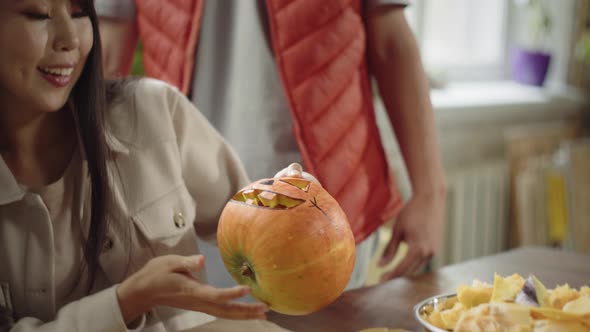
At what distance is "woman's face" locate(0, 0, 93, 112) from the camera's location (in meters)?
0.71

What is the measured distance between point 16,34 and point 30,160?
0.19 meters

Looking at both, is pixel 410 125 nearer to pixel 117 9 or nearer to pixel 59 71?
pixel 117 9

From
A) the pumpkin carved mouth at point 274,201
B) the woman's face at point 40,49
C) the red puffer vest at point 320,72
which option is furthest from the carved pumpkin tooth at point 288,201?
the red puffer vest at point 320,72

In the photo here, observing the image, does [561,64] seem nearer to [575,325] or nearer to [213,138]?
[213,138]

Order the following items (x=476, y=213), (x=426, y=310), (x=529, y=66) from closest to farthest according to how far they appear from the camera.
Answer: (x=426, y=310) < (x=476, y=213) < (x=529, y=66)

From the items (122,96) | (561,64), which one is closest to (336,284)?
(122,96)

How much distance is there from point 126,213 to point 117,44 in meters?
0.41

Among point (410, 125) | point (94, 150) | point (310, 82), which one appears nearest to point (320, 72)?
point (310, 82)

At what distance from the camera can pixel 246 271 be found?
0.61 meters

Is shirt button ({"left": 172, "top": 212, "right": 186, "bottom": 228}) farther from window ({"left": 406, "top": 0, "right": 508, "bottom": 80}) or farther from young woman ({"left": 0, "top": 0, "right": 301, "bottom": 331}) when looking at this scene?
window ({"left": 406, "top": 0, "right": 508, "bottom": 80})

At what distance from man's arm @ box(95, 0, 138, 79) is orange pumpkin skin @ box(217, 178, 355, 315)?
642 mm

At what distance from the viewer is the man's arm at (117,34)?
1172 mm

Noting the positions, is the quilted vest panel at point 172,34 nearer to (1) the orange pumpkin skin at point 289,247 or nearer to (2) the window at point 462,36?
(1) the orange pumpkin skin at point 289,247

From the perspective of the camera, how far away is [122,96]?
0.97 meters
